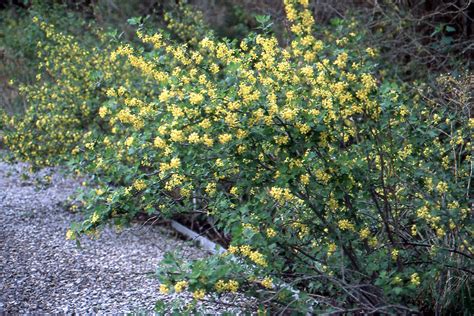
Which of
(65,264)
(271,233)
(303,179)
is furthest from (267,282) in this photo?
(65,264)

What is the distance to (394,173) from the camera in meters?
3.93

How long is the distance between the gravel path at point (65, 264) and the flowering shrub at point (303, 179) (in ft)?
1.85

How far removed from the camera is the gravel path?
4.74 meters

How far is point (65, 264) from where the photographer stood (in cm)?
555

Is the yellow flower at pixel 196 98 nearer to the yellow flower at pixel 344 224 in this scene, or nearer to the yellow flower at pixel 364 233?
the yellow flower at pixel 344 224

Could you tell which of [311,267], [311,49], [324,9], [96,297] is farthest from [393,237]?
[324,9]

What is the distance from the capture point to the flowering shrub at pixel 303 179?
3504 mm

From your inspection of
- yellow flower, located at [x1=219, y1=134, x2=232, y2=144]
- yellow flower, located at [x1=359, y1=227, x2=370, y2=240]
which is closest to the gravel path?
yellow flower, located at [x1=219, y1=134, x2=232, y2=144]

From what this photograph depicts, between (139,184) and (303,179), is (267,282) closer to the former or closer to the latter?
(303,179)

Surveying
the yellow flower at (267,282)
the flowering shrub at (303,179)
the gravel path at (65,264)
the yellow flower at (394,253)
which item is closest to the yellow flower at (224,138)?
the flowering shrub at (303,179)

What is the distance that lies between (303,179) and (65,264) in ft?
8.78

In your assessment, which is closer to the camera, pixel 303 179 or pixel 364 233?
pixel 303 179

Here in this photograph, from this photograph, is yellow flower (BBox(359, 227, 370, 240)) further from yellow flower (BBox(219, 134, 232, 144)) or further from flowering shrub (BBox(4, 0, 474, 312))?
yellow flower (BBox(219, 134, 232, 144))

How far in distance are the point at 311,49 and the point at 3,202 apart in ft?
14.7
